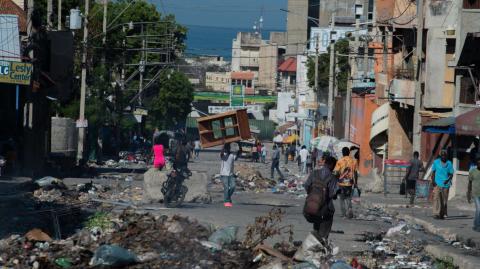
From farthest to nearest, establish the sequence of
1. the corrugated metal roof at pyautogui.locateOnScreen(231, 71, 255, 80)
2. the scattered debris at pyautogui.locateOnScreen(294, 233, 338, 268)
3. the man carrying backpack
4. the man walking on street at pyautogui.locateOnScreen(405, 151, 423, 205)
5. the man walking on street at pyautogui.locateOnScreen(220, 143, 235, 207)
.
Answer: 1. the corrugated metal roof at pyautogui.locateOnScreen(231, 71, 255, 80)
2. the man walking on street at pyautogui.locateOnScreen(405, 151, 423, 205)
3. the man walking on street at pyautogui.locateOnScreen(220, 143, 235, 207)
4. the man carrying backpack
5. the scattered debris at pyautogui.locateOnScreen(294, 233, 338, 268)

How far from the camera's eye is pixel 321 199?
16.1m

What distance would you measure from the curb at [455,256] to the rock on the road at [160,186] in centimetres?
885

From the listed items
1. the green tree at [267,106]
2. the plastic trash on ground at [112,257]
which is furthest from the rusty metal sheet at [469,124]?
the green tree at [267,106]

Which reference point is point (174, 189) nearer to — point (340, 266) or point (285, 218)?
point (285, 218)

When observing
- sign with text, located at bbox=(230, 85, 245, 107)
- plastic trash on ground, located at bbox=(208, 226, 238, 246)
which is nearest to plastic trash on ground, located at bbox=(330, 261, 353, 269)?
plastic trash on ground, located at bbox=(208, 226, 238, 246)

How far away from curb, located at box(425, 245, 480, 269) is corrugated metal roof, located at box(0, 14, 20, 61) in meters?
20.9

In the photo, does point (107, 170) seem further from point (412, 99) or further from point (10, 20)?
point (412, 99)

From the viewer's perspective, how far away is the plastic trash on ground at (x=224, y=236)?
16.2 meters

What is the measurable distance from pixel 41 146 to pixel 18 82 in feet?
30.0

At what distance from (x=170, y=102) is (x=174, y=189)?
7792 cm

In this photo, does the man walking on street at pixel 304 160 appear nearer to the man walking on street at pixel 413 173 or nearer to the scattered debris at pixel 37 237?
the man walking on street at pixel 413 173

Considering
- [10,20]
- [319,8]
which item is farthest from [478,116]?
[319,8]

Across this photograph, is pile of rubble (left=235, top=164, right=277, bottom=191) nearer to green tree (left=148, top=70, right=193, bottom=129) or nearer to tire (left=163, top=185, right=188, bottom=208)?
tire (left=163, top=185, right=188, bottom=208)

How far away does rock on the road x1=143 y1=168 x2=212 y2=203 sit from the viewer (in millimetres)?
25562
